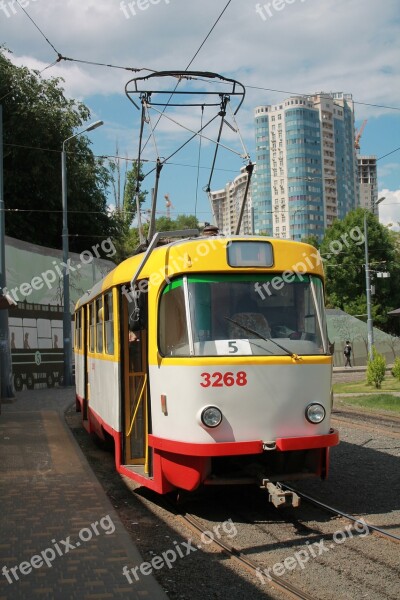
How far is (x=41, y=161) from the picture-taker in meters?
35.4

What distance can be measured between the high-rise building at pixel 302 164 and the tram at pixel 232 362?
121 meters

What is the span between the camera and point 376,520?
23.8ft

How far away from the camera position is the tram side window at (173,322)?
7270 mm

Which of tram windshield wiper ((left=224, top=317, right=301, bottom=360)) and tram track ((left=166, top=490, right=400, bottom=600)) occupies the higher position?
tram windshield wiper ((left=224, top=317, right=301, bottom=360))

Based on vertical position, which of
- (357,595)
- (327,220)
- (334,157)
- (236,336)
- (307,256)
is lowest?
(357,595)

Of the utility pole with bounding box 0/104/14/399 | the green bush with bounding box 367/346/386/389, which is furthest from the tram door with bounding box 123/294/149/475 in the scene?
the green bush with bounding box 367/346/386/389

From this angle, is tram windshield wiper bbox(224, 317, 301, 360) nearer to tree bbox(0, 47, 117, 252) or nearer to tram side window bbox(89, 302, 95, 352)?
tram side window bbox(89, 302, 95, 352)

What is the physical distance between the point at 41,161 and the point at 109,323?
90.5 feet

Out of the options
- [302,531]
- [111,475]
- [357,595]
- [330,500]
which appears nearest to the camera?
[357,595]

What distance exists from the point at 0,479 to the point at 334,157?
469 feet

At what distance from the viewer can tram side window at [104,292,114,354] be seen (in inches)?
364

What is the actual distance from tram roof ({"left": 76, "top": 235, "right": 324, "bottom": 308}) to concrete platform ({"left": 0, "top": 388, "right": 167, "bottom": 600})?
2.60m

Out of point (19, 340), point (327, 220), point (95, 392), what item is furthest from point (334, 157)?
point (95, 392)

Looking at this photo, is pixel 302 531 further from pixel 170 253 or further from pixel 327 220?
pixel 327 220
